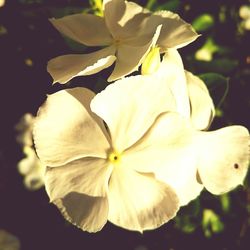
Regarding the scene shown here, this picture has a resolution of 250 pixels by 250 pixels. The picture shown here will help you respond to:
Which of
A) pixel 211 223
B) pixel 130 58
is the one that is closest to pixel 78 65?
pixel 130 58

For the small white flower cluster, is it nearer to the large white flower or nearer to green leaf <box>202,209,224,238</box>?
the large white flower

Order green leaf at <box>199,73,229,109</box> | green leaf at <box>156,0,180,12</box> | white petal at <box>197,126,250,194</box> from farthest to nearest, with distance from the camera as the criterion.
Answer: green leaf at <box>156,0,180,12</box> → green leaf at <box>199,73,229,109</box> → white petal at <box>197,126,250,194</box>

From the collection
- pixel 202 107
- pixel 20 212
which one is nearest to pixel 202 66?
pixel 202 107

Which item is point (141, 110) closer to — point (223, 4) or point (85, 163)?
point (85, 163)

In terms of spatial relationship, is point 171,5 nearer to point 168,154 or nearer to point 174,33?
point 174,33

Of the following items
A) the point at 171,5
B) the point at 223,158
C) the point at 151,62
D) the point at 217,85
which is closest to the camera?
the point at 151,62

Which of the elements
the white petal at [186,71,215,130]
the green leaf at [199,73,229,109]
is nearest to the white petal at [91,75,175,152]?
the white petal at [186,71,215,130]

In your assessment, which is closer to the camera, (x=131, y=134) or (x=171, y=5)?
(x=131, y=134)
